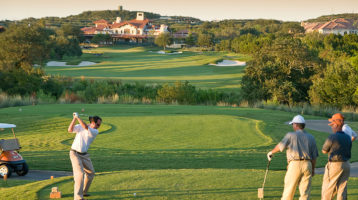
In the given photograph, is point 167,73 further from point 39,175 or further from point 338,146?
point 338,146

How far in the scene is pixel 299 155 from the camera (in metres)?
8.41

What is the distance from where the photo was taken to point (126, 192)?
10023 mm

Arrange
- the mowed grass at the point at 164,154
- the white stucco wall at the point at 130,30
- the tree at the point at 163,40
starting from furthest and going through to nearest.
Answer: the white stucco wall at the point at 130,30, the tree at the point at 163,40, the mowed grass at the point at 164,154

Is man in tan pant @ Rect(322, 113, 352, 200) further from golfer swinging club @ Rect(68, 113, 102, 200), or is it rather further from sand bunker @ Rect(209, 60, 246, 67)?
sand bunker @ Rect(209, 60, 246, 67)

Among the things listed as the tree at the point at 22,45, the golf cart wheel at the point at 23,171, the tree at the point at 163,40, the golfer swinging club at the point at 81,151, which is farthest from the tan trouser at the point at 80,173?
the tree at the point at 163,40

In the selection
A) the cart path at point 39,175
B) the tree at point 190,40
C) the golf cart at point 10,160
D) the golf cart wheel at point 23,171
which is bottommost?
the tree at point 190,40

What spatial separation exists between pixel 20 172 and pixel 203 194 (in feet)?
21.5

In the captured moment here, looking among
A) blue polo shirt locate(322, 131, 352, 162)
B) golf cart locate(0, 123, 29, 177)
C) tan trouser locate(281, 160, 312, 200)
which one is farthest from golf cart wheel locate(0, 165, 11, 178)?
blue polo shirt locate(322, 131, 352, 162)

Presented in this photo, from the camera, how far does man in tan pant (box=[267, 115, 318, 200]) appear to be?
841cm

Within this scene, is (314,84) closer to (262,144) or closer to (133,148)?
(262,144)

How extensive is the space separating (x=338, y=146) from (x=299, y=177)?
3.32 feet

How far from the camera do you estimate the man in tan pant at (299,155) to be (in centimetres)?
841

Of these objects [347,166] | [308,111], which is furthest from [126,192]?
[308,111]

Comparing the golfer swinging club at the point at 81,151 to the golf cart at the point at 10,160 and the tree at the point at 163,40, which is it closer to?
the golf cart at the point at 10,160
